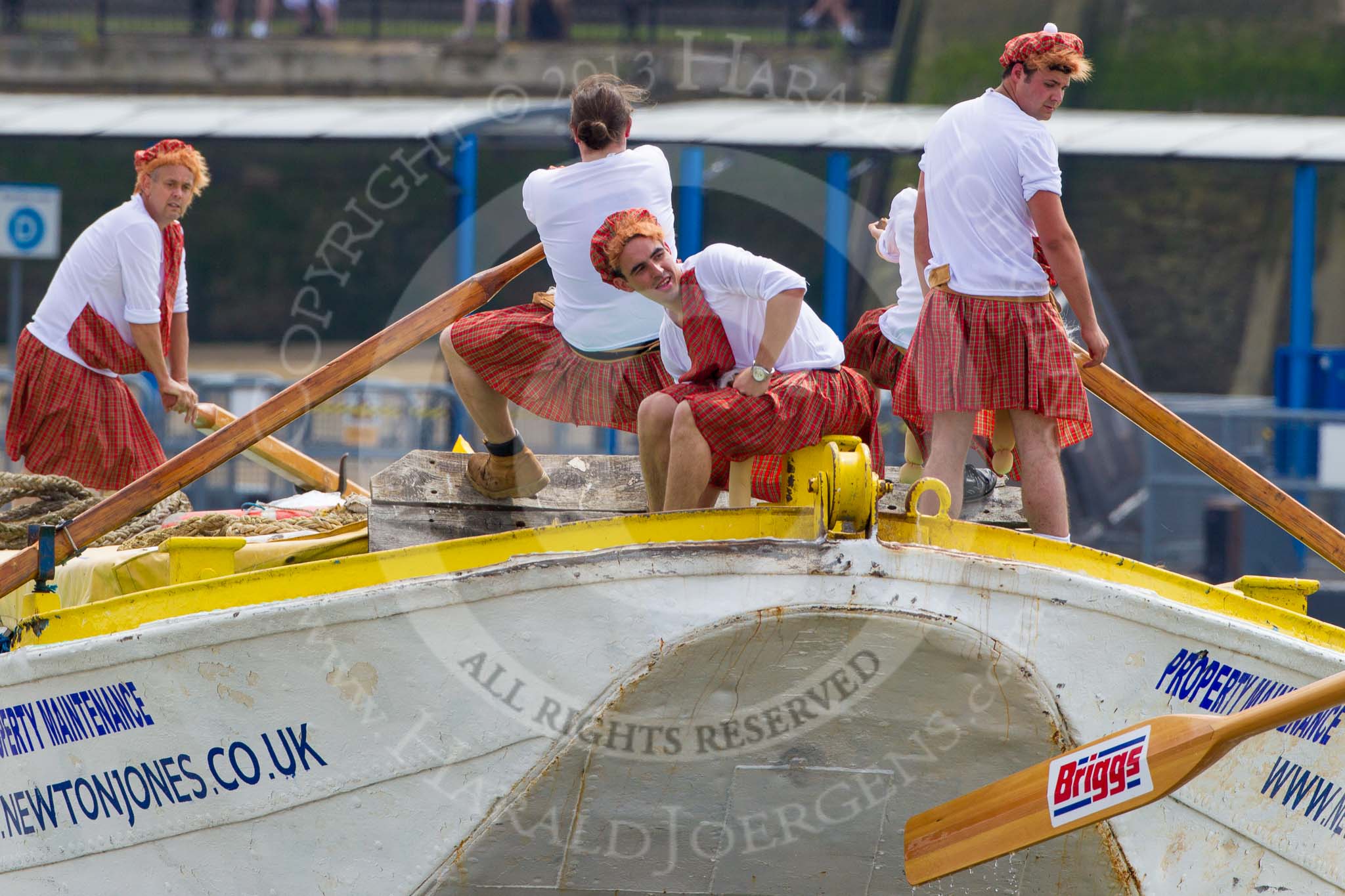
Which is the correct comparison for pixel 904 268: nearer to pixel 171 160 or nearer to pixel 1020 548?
pixel 1020 548

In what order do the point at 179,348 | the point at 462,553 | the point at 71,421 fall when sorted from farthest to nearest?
the point at 179,348
the point at 71,421
the point at 462,553

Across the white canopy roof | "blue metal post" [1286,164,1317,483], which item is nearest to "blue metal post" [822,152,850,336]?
the white canopy roof

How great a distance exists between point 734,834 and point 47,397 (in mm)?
3487

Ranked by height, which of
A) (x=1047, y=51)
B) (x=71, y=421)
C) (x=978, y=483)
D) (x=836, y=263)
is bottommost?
(x=71, y=421)

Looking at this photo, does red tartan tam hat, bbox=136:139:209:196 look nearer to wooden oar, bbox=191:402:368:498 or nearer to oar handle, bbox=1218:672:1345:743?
wooden oar, bbox=191:402:368:498

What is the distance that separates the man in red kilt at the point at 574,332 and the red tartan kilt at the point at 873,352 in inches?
27.6

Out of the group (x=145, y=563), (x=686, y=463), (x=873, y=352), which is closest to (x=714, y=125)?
(x=873, y=352)

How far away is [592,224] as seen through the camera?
15.5 feet

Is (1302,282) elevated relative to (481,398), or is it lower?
elevated

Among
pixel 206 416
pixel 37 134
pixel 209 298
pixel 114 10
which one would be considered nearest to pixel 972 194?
pixel 206 416

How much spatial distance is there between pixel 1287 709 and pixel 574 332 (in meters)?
2.29

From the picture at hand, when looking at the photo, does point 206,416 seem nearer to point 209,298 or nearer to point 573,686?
point 573,686

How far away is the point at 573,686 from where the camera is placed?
368cm

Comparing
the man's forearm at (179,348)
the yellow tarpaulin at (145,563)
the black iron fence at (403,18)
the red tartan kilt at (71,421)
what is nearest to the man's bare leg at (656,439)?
the yellow tarpaulin at (145,563)
